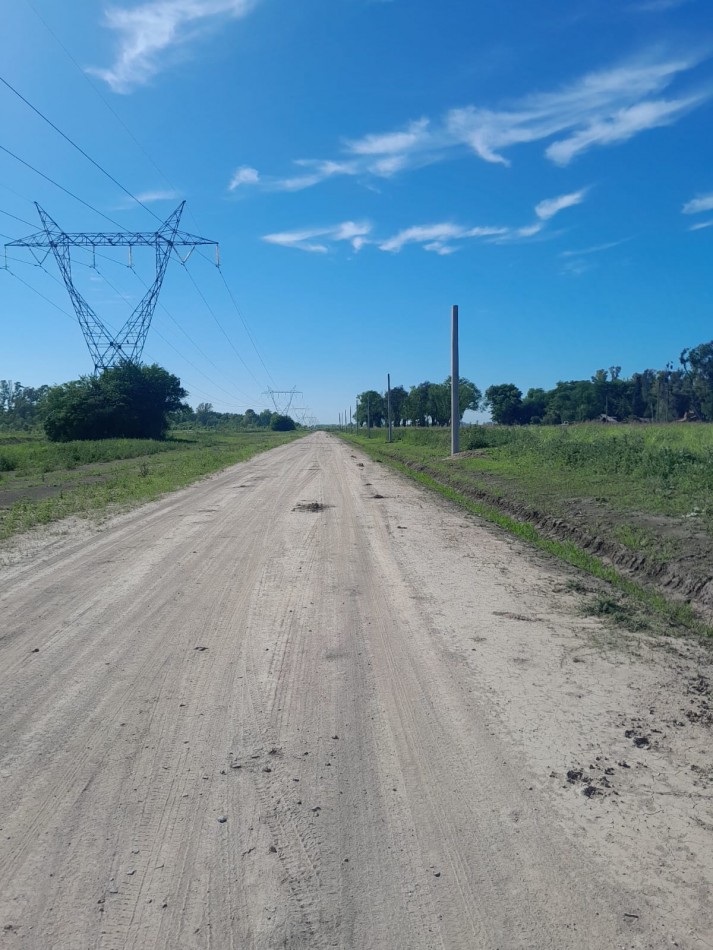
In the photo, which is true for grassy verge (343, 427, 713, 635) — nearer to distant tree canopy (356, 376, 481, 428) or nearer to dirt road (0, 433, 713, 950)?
dirt road (0, 433, 713, 950)

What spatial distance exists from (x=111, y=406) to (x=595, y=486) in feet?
170

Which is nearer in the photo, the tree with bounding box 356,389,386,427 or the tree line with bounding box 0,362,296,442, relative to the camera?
the tree line with bounding box 0,362,296,442

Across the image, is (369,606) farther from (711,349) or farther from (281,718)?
(711,349)

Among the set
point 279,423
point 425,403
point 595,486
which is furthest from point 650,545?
point 279,423

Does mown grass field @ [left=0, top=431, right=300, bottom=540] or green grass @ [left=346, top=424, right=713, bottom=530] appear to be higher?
green grass @ [left=346, top=424, right=713, bottom=530]

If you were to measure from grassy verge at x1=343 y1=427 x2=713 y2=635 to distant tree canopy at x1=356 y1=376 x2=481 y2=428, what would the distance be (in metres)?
64.1

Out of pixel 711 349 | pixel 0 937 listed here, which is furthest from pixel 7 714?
pixel 711 349

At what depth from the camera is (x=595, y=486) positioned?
15695mm

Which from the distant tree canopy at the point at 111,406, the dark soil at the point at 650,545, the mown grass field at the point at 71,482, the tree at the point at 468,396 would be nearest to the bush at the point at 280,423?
the tree at the point at 468,396

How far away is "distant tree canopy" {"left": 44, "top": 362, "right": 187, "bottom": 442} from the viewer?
188 ft

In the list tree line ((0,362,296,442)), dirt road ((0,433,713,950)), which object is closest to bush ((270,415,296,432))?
tree line ((0,362,296,442))

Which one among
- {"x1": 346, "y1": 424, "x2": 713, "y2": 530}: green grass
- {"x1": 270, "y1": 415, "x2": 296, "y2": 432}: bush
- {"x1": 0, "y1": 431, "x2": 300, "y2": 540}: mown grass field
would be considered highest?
{"x1": 270, "y1": 415, "x2": 296, "y2": 432}: bush

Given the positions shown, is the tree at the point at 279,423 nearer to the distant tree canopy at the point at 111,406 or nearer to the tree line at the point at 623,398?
the tree line at the point at 623,398

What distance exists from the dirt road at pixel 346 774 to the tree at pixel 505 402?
98.9m
